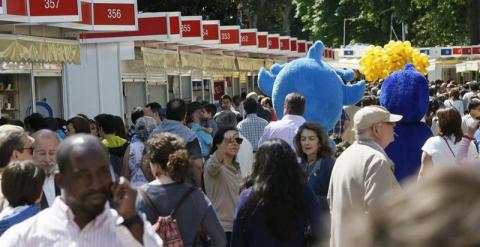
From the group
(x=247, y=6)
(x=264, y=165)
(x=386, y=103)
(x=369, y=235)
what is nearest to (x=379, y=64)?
(x=386, y=103)

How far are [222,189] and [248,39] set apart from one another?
2309 centimetres

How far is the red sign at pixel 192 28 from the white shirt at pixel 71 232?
19.3 metres

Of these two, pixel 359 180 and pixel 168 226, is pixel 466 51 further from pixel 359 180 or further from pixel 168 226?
pixel 168 226

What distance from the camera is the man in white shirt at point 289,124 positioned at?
31.3 ft

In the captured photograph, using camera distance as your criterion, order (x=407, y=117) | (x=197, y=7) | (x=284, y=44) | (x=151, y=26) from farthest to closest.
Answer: (x=197, y=7) < (x=284, y=44) < (x=151, y=26) < (x=407, y=117)

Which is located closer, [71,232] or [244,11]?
[71,232]

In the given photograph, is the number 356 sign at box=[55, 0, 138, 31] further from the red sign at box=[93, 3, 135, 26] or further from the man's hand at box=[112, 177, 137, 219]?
the man's hand at box=[112, 177, 137, 219]

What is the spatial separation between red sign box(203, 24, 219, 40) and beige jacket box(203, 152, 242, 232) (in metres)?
17.4

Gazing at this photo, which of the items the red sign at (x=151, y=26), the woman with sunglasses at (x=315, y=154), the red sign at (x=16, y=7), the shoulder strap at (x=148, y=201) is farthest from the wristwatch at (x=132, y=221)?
the red sign at (x=151, y=26)

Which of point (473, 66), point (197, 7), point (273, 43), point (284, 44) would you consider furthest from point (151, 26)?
point (197, 7)

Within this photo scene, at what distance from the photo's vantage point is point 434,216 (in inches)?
39.0

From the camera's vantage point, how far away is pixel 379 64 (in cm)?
1938

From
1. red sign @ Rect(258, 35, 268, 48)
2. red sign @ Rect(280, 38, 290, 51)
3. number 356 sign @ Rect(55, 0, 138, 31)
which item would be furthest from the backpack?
red sign @ Rect(280, 38, 290, 51)

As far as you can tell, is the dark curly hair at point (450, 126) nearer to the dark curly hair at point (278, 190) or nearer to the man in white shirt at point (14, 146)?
the dark curly hair at point (278, 190)
